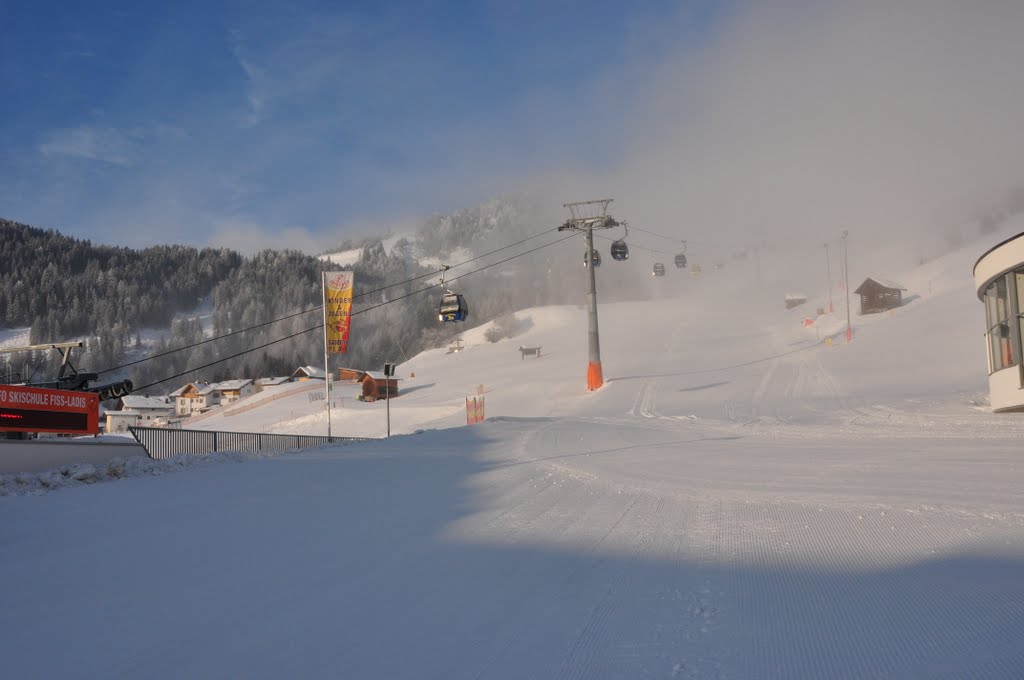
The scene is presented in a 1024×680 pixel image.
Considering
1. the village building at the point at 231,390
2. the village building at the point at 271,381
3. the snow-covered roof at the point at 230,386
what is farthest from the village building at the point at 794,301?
the snow-covered roof at the point at 230,386

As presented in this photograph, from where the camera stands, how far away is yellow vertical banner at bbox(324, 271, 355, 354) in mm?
29594

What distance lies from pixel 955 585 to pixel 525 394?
41.8 m

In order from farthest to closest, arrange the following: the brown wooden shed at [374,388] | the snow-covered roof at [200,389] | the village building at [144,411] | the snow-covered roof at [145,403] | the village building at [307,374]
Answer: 1. the snow-covered roof at [200,389]
2. the village building at [307,374]
3. the snow-covered roof at [145,403]
4. the village building at [144,411]
5. the brown wooden shed at [374,388]

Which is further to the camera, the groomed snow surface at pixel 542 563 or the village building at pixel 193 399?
the village building at pixel 193 399

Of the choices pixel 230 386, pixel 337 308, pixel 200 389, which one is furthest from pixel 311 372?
pixel 337 308

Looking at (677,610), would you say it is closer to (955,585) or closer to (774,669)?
(774,669)

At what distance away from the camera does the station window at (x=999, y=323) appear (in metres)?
20.1

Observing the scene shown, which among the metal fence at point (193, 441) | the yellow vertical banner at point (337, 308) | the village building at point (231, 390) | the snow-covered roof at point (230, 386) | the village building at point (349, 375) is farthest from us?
the snow-covered roof at point (230, 386)

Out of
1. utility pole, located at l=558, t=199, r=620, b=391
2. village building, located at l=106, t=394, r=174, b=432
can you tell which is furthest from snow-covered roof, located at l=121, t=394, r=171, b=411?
utility pole, located at l=558, t=199, r=620, b=391

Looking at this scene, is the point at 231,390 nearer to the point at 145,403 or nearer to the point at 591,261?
the point at 145,403

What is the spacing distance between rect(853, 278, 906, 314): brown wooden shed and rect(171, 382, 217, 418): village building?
285 feet

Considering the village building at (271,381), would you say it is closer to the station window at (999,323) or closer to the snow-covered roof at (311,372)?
the snow-covered roof at (311,372)

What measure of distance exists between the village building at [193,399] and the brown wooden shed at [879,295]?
285 feet

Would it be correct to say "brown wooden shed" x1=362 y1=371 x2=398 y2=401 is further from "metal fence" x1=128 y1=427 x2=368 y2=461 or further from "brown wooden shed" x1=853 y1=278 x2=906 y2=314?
"metal fence" x1=128 y1=427 x2=368 y2=461
